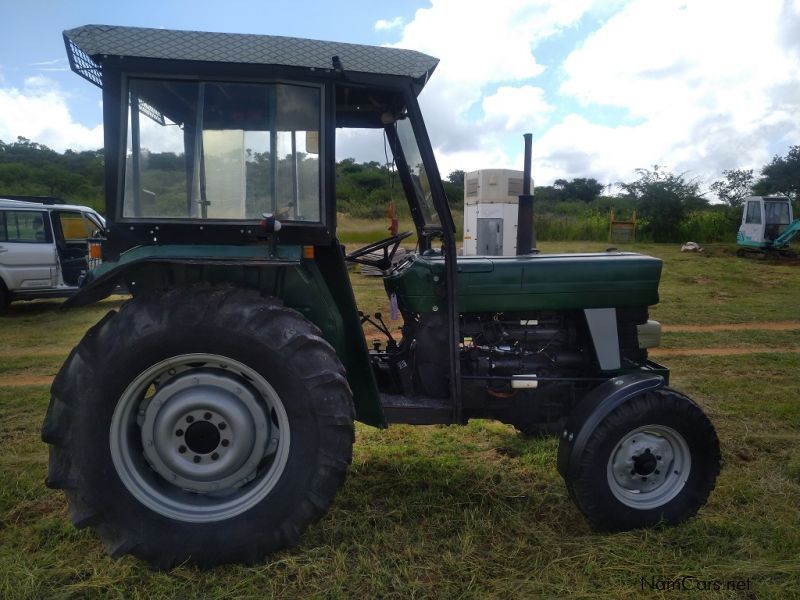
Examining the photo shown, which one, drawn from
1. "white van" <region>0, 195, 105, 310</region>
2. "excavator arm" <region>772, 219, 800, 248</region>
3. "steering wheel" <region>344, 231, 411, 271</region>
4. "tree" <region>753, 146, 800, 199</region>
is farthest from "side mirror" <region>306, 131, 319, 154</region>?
"tree" <region>753, 146, 800, 199</region>

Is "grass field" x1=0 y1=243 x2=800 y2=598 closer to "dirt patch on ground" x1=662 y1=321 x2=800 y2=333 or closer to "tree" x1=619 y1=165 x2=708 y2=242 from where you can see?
"dirt patch on ground" x1=662 y1=321 x2=800 y2=333

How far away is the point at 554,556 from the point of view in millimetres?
2850

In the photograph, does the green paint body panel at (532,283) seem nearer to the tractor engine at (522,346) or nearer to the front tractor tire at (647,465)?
the tractor engine at (522,346)

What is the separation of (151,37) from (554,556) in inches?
121

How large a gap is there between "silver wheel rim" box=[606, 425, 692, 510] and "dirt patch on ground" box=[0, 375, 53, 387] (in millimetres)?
5687

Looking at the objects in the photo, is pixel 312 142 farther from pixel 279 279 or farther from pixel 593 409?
pixel 593 409

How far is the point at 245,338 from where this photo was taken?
2645 mm

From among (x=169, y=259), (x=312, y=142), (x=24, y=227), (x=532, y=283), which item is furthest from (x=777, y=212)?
(x=169, y=259)

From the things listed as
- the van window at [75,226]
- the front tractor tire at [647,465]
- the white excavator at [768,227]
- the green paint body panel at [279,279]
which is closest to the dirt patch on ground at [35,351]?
the van window at [75,226]

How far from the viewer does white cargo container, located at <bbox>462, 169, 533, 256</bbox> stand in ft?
47.3

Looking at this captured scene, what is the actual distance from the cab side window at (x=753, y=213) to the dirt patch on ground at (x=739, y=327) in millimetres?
14313

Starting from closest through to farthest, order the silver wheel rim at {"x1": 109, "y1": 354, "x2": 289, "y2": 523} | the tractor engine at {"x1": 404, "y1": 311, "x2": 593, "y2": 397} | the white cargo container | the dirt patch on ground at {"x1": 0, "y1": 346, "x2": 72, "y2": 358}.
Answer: the silver wheel rim at {"x1": 109, "y1": 354, "x2": 289, "y2": 523}, the tractor engine at {"x1": 404, "y1": 311, "x2": 593, "y2": 397}, the dirt patch on ground at {"x1": 0, "y1": 346, "x2": 72, "y2": 358}, the white cargo container

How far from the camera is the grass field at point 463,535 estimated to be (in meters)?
2.60

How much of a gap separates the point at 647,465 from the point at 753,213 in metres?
22.8
